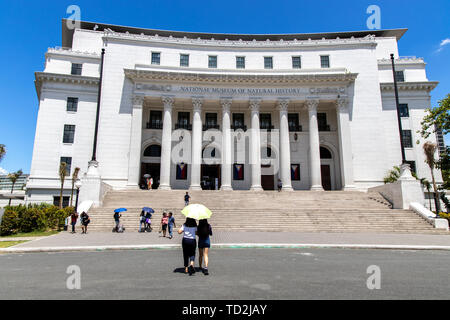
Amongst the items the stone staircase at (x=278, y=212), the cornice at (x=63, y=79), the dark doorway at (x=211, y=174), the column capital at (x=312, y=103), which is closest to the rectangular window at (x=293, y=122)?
the column capital at (x=312, y=103)

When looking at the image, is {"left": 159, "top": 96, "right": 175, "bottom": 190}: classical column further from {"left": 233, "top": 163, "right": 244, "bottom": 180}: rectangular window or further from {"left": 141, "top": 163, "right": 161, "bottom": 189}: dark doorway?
{"left": 233, "top": 163, "right": 244, "bottom": 180}: rectangular window

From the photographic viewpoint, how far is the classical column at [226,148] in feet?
106

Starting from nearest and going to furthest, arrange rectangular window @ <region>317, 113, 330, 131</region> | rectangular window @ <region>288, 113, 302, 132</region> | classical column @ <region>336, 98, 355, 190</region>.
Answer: classical column @ <region>336, 98, 355, 190</region> < rectangular window @ <region>317, 113, 330, 131</region> < rectangular window @ <region>288, 113, 302, 132</region>

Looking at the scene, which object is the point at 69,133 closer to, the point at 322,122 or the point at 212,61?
the point at 212,61

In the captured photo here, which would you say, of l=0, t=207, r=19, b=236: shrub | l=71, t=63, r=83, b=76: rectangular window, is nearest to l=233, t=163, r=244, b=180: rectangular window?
l=0, t=207, r=19, b=236: shrub

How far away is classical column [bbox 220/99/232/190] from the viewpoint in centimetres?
3238

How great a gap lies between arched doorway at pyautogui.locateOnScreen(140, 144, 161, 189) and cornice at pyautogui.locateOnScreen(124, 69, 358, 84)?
9168 millimetres

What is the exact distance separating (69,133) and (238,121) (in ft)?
73.2

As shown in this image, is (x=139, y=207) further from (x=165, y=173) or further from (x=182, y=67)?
(x=182, y=67)

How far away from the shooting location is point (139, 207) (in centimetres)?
2331

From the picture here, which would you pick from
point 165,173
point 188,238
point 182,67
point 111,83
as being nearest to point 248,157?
point 165,173

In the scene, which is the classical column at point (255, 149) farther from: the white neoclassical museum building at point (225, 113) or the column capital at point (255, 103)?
the white neoclassical museum building at point (225, 113)

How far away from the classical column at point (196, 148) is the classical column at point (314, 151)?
13808 mm
